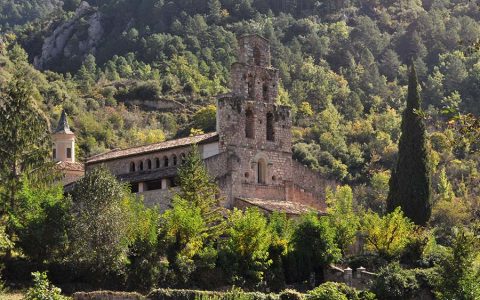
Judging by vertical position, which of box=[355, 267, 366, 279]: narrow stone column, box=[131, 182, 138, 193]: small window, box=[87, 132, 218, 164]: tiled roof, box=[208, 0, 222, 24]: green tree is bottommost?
box=[355, 267, 366, 279]: narrow stone column

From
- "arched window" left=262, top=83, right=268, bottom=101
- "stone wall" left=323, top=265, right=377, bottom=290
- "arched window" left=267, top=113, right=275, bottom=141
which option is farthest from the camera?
"arched window" left=262, top=83, right=268, bottom=101

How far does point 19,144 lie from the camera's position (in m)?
53.5

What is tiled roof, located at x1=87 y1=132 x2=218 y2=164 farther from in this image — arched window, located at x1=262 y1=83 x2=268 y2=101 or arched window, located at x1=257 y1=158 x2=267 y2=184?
arched window, located at x1=262 y1=83 x2=268 y2=101

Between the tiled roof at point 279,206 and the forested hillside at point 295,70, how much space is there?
37.8 metres

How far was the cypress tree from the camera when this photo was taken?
64000 mm

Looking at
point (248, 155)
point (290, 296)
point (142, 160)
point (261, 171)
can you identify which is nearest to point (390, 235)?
point (261, 171)

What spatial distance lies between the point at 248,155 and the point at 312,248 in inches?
485

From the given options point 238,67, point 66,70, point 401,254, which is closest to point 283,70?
point 66,70

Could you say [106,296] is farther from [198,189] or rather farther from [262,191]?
[262,191]

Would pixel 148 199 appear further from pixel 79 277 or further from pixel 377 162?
pixel 377 162

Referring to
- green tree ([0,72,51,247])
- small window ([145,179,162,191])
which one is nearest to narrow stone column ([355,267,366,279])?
small window ([145,179,162,191])

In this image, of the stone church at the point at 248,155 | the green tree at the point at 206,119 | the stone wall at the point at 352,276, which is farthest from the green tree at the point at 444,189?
the stone wall at the point at 352,276

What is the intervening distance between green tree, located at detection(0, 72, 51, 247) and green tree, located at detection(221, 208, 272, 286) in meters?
12.2

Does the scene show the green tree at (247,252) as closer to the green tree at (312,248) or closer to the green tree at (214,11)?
the green tree at (312,248)
